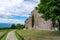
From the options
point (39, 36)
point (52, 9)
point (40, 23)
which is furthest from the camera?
point (40, 23)

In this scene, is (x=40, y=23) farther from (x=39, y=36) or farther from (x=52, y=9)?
(x=39, y=36)

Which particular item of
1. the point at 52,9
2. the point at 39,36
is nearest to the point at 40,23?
the point at 52,9

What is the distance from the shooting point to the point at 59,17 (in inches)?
1142

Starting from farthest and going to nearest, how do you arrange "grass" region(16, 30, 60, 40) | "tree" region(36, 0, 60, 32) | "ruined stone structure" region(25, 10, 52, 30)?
1. "ruined stone structure" region(25, 10, 52, 30)
2. "tree" region(36, 0, 60, 32)
3. "grass" region(16, 30, 60, 40)

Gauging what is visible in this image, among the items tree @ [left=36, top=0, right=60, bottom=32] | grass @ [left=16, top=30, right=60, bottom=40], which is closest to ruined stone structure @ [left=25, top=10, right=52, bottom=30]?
tree @ [left=36, top=0, right=60, bottom=32]

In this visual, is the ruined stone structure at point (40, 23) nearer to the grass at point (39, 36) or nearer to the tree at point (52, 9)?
the tree at point (52, 9)

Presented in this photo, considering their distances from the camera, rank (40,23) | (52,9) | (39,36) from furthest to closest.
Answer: (40,23) < (52,9) < (39,36)

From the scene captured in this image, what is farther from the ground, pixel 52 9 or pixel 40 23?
pixel 52 9

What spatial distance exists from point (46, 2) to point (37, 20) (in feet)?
78.0

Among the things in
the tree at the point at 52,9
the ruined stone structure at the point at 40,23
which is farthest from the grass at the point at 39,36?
the ruined stone structure at the point at 40,23

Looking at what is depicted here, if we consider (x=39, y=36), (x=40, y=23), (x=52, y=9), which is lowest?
(x=39, y=36)

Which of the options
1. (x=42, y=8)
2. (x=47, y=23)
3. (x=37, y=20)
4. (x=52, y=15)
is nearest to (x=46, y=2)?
(x=42, y=8)

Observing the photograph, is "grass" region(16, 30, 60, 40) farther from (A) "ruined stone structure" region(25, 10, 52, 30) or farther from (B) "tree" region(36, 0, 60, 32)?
(A) "ruined stone structure" region(25, 10, 52, 30)

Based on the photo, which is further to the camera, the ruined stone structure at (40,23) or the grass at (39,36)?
the ruined stone structure at (40,23)
